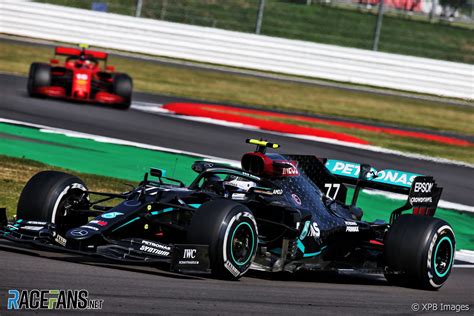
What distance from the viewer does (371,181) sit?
11.4 meters

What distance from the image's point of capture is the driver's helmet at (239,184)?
979 cm

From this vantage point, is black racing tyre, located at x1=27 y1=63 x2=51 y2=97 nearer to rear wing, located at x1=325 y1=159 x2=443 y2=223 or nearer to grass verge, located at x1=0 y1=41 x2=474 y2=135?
grass verge, located at x1=0 y1=41 x2=474 y2=135

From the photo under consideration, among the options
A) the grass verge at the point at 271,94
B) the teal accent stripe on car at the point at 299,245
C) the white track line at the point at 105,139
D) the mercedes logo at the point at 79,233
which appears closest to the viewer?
the mercedes logo at the point at 79,233

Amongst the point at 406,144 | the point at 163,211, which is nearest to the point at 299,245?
the point at 163,211

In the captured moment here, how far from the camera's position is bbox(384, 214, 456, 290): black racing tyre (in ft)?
31.9

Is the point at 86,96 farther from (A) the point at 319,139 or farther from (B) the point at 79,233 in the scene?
(B) the point at 79,233

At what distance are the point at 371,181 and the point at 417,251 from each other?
72.4 inches

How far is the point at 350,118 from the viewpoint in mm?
27422

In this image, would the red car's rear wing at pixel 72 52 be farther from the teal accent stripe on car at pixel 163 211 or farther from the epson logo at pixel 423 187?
the teal accent stripe on car at pixel 163 211

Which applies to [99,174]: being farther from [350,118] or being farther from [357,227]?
[350,118]

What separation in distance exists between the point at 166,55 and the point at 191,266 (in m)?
27.5

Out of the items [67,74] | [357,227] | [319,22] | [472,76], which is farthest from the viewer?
[319,22]

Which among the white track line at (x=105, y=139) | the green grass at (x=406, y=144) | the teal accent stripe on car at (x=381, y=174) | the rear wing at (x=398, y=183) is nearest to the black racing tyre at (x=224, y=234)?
the rear wing at (x=398, y=183)

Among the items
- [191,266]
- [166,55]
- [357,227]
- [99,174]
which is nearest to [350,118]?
[166,55]
